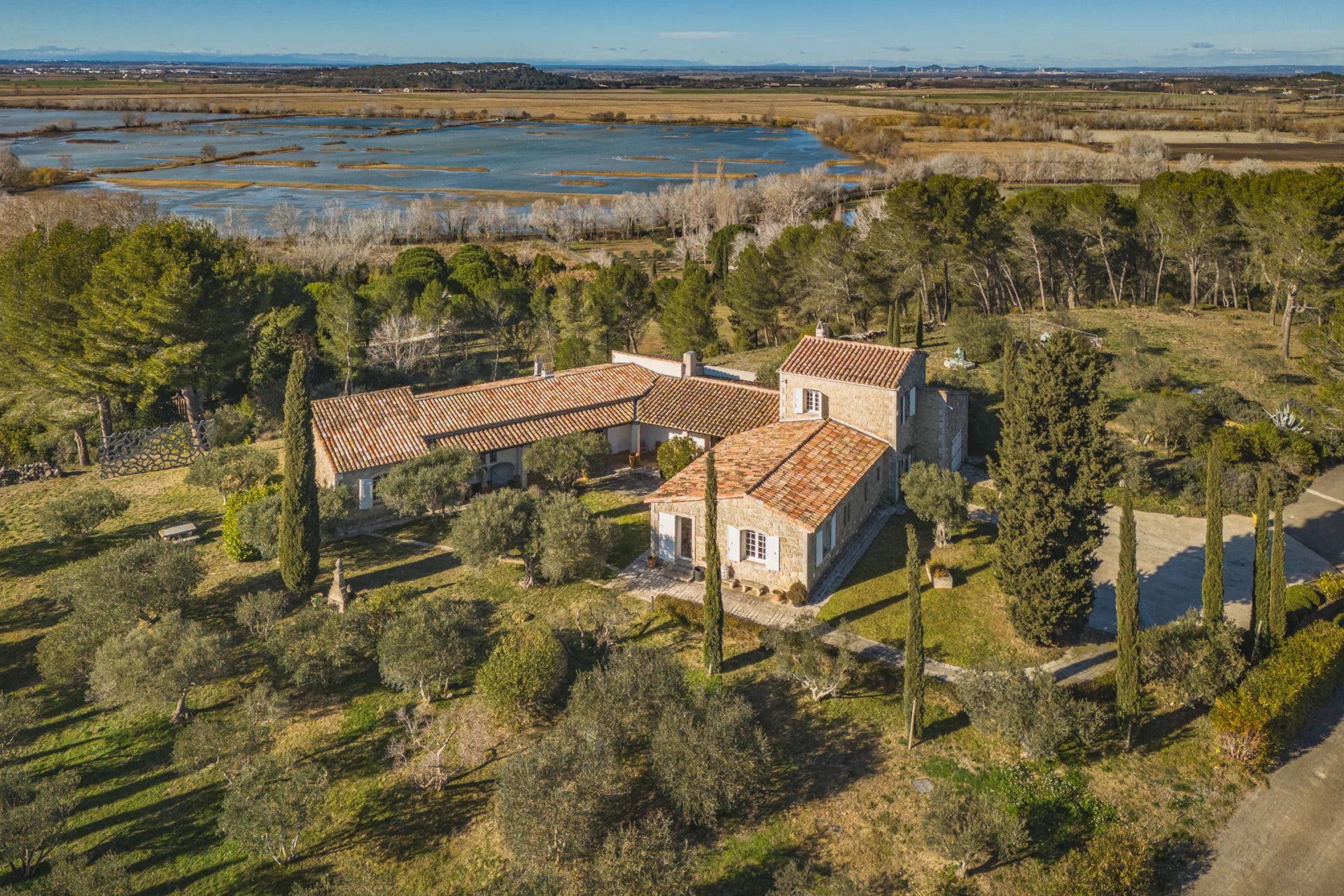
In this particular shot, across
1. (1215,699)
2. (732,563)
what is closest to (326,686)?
(732,563)

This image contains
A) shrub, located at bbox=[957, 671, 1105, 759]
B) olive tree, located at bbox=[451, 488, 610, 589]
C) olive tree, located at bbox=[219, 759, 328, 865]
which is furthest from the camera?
olive tree, located at bbox=[451, 488, 610, 589]

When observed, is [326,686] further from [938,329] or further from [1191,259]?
[1191,259]

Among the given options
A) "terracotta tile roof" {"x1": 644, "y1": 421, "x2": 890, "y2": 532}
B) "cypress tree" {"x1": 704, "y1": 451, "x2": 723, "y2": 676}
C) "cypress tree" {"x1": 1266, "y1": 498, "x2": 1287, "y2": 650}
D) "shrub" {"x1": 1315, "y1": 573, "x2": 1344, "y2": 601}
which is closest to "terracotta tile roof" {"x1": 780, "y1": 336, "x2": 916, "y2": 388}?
"terracotta tile roof" {"x1": 644, "y1": 421, "x2": 890, "y2": 532}

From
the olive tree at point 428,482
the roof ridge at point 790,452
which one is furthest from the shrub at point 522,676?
the olive tree at point 428,482

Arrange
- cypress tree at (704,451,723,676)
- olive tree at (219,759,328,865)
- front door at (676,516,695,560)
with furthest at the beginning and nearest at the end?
front door at (676,516,695,560)
cypress tree at (704,451,723,676)
olive tree at (219,759,328,865)

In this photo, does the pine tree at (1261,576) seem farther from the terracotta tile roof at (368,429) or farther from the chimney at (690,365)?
the terracotta tile roof at (368,429)

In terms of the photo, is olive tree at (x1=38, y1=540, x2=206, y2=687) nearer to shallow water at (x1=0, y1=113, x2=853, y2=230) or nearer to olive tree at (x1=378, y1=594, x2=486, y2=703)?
olive tree at (x1=378, y1=594, x2=486, y2=703)

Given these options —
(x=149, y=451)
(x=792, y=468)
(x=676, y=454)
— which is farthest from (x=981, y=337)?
(x=149, y=451)

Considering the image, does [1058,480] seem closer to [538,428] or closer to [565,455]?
[565,455]
